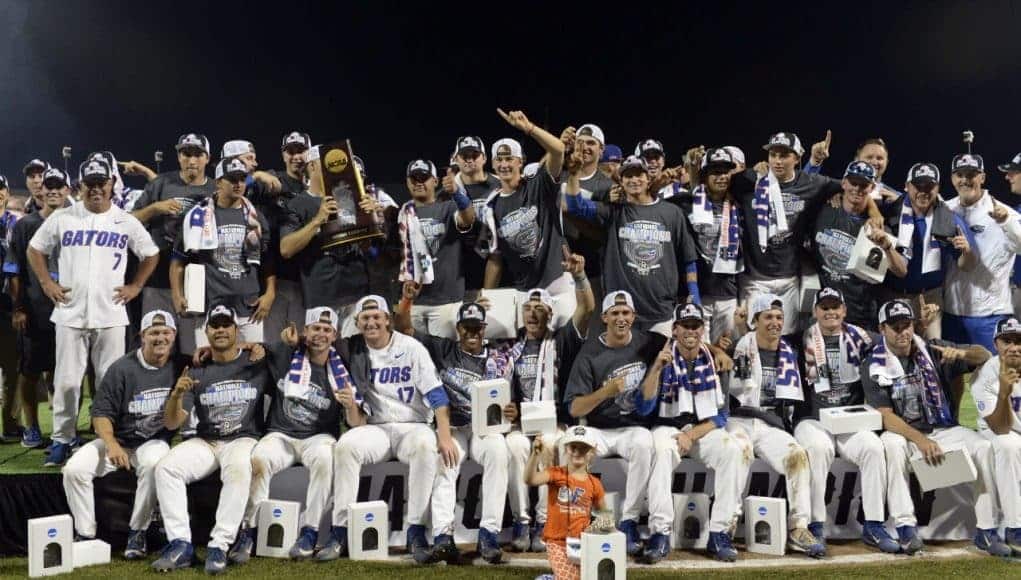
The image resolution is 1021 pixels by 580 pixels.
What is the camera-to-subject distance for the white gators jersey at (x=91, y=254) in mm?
7055

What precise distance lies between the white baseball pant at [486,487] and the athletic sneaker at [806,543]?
1.85 metres

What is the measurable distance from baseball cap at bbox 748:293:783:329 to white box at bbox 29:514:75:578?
4.65 metres

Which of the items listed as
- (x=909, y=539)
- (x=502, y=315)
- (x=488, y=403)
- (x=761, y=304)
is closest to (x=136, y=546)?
(x=488, y=403)

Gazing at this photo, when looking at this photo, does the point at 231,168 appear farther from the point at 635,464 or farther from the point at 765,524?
the point at 765,524

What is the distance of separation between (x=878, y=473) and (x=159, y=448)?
4629mm

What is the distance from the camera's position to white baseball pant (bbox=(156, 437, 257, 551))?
5.87 m

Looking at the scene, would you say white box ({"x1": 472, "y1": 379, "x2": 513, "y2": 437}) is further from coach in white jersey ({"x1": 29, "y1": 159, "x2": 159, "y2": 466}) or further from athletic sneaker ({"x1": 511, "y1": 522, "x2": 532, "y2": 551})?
coach in white jersey ({"x1": 29, "y1": 159, "x2": 159, "y2": 466})

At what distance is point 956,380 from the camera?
711 cm

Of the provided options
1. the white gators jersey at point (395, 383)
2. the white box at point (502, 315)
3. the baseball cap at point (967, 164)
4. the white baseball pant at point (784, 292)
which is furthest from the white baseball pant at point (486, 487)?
the baseball cap at point (967, 164)

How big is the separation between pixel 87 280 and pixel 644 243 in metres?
4.10

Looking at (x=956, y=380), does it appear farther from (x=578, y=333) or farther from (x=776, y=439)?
(x=578, y=333)

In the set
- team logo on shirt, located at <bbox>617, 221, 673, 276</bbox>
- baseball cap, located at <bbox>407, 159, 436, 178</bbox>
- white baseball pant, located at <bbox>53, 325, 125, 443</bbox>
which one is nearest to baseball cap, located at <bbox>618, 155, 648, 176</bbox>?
team logo on shirt, located at <bbox>617, 221, 673, 276</bbox>

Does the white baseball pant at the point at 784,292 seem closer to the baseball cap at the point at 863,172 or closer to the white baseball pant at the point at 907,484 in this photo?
the baseball cap at the point at 863,172

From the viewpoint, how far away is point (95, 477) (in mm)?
6133
